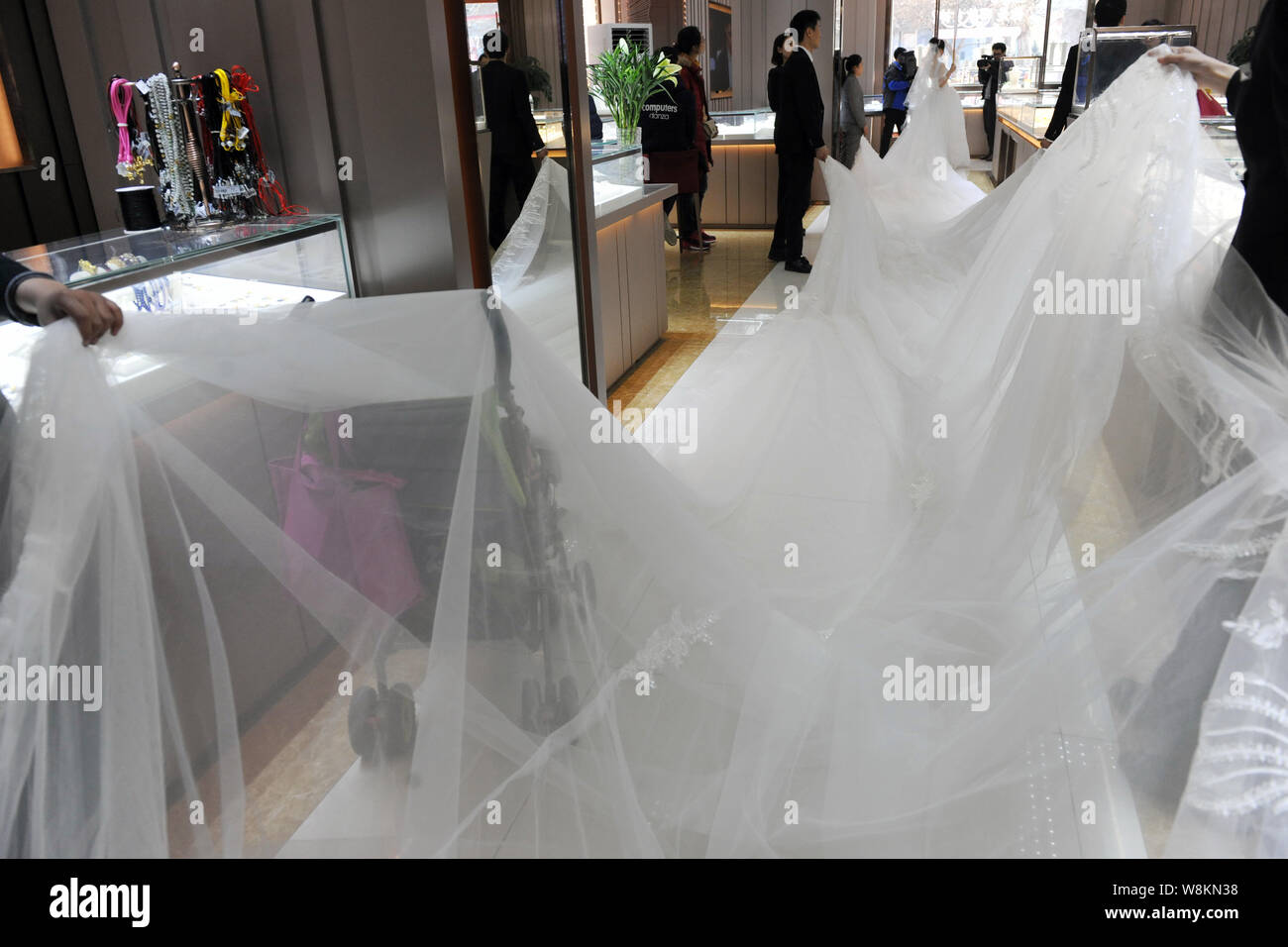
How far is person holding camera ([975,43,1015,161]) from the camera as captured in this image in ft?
39.3

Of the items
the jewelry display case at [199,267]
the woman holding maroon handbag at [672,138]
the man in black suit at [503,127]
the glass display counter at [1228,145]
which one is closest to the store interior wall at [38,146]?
the jewelry display case at [199,267]

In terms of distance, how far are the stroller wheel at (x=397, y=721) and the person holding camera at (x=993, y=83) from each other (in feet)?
42.0

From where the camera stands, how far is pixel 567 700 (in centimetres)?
166

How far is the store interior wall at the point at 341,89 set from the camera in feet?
6.89

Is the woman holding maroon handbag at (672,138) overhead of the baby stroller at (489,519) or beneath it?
overhead

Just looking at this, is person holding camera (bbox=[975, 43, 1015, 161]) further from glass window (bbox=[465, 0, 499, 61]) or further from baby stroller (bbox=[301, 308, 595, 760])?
baby stroller (bbox=[301, 308, 595, 760])

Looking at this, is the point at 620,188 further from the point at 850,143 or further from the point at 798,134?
the point at 850,143

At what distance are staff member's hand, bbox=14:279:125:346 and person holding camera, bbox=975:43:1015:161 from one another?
42.2 ft

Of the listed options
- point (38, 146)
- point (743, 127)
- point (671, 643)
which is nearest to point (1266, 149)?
point (671, 643)

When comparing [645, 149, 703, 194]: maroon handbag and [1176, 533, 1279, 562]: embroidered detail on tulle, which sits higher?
[645, 149, 703, 194]: maroon handbag

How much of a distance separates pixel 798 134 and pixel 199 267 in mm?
5201

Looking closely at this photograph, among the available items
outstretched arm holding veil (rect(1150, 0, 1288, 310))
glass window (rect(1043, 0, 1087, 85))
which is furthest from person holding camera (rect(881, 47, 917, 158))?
outstretched arm holding veil (rect(1150, 0, 1288, 310))

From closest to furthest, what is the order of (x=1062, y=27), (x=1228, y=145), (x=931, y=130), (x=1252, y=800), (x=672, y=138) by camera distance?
1. (x=1252, y=800)
2. (x=1228, y=145)
3. (x=672, y=138)
4. (x=931, y=130)
5. (x=1062, y=27)

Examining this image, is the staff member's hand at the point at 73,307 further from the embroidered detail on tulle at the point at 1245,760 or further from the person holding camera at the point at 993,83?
the person holding camera at the point at 993,83
